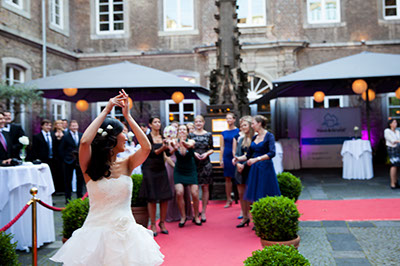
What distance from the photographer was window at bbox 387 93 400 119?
15.9 m

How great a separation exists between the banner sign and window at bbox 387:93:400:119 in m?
2.32

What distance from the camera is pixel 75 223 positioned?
459cm

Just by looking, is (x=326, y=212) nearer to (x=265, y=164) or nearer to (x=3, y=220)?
(x=265, y=164)

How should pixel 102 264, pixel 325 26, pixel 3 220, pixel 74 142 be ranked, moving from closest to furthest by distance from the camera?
pixel 102 264, pixel 3 220, pixel 74 142, pixel 325 26

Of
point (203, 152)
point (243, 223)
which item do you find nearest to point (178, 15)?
point (203, 152)

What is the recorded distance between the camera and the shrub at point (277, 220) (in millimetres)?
4418

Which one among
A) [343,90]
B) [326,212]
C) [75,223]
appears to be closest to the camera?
[75,223]

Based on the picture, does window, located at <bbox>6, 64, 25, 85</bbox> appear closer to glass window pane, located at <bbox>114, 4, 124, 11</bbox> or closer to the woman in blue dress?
glass window pane, located at <bbox>114, 4, 124, 11</bbox>

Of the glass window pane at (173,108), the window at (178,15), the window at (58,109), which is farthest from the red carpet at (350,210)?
the window at (178,15)

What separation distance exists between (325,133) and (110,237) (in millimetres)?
13230

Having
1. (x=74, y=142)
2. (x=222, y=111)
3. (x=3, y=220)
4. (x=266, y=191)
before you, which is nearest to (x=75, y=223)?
(x=3, y=220)

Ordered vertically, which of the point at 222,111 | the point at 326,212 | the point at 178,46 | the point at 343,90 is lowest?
the point at 326,212

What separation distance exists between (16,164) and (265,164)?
347cm

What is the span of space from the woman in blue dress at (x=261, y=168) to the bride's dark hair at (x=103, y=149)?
11.4ft
